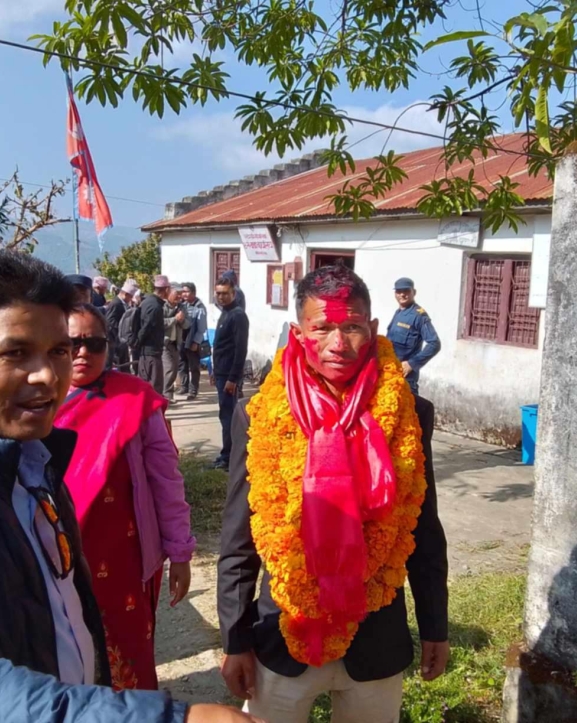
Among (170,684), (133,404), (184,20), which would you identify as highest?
(184,20)

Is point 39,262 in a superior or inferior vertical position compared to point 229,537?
superior

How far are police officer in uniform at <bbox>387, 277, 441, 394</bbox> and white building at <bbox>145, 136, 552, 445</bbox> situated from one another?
3.60 feet

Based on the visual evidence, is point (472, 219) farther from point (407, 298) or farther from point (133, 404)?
point (133, 404)

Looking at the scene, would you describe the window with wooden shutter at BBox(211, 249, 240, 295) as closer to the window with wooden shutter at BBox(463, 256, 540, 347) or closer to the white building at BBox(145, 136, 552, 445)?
the white building at BBox(145, 136, 552, 445)

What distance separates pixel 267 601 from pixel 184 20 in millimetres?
3375

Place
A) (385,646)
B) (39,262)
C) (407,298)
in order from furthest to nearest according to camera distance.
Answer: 1. (407,298)
2. (385,646)
3. (39,262)

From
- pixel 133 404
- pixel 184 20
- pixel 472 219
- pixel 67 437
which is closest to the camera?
pixel 67 437

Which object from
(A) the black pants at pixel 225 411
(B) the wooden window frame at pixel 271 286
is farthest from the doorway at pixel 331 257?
(A) the black pants at pixel 225 411

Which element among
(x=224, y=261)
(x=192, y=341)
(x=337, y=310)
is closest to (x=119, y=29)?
(x=337, y=310)

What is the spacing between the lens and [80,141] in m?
8.24

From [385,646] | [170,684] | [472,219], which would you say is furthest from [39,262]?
[472,219]

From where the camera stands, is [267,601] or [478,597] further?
[478,597]

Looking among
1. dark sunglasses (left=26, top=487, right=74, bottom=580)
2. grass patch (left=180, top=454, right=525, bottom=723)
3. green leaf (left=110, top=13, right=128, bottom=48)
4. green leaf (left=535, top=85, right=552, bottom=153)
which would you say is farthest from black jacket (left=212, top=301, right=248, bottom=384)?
dark sunglasses (left=26, top=487, right=74, bottom=580)

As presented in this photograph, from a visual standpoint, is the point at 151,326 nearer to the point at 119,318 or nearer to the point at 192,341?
the point at 119,318
